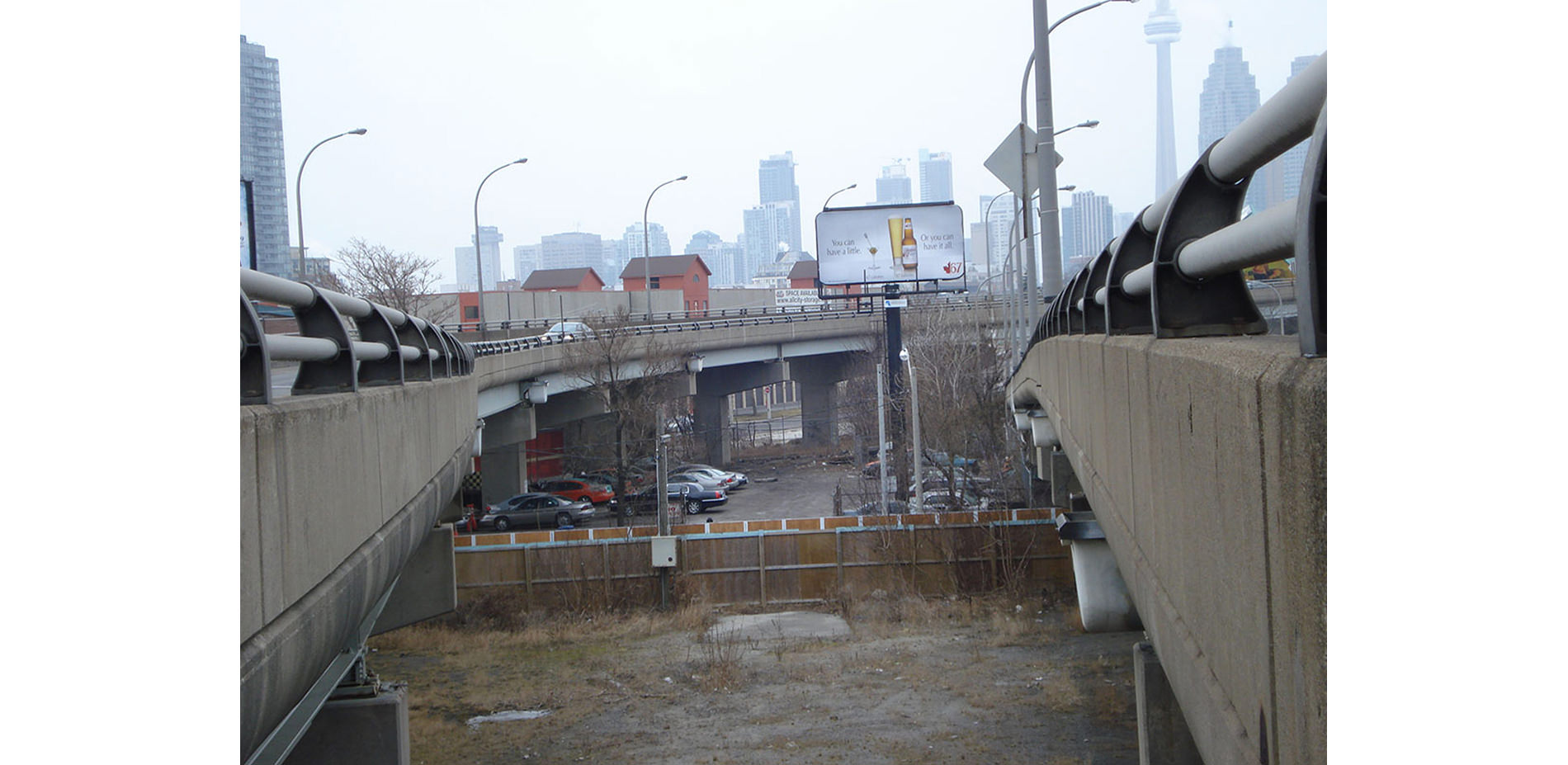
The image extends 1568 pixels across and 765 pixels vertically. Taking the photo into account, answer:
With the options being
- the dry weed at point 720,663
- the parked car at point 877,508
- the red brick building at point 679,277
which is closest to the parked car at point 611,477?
the parked car at point 877,508

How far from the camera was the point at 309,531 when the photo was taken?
202 inches

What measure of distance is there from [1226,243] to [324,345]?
4.37 metres

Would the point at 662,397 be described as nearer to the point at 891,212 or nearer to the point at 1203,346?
the point at 891,212

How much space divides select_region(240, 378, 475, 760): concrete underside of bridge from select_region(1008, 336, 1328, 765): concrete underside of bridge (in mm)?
2952

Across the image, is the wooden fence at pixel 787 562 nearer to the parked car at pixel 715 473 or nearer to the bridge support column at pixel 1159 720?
the bridge support column at pixel 1159 720

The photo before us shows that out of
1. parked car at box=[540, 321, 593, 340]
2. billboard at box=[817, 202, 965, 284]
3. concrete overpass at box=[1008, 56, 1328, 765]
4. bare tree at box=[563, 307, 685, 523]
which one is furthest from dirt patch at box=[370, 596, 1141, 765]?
billboard at box=[817, 202, 965, 284]

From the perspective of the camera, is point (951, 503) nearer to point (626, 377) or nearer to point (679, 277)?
point (626, 377)

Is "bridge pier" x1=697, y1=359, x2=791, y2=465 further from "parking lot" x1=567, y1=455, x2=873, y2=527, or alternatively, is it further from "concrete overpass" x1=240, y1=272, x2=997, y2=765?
"concrete overpass" x1=240, y1=272, x2=997, y2=765

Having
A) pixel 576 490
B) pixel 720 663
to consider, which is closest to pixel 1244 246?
pixel 720 663

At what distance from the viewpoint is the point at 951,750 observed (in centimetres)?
1614

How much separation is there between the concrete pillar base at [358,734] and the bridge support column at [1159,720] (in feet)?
19.6

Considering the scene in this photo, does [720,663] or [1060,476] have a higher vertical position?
[1060,476]

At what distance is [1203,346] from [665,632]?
2338 centimetres

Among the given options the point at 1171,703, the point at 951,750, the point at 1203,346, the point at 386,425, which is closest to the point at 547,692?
the point at 951,750
